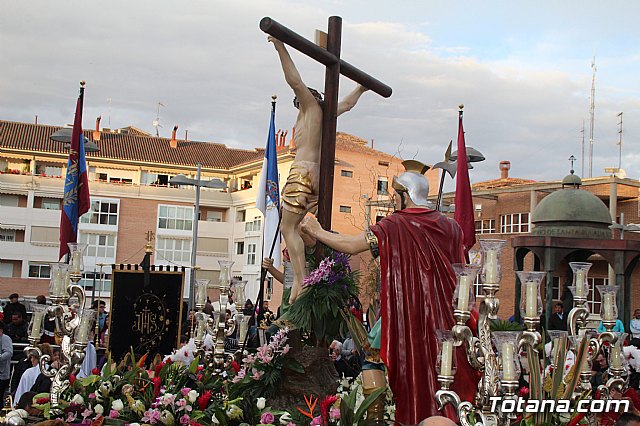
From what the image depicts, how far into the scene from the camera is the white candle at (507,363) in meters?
4.58

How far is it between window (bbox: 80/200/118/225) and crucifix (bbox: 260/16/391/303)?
148 ft

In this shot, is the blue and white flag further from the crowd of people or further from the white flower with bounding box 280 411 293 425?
the white flower with bounding box 280 411 293 425

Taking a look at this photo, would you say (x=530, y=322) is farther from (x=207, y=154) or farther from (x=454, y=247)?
(x=207, y=154)

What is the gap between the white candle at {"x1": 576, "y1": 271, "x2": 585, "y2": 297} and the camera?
277 inches

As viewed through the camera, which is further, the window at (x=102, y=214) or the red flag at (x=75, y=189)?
the window at (x=102, y=214)

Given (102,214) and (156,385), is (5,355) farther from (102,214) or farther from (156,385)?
(102,214)

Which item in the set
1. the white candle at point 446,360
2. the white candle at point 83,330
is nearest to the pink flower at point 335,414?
the white candle at point 446,360

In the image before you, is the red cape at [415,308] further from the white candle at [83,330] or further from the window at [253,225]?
the window at [253,225]

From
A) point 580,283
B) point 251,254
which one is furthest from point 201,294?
point 251,254

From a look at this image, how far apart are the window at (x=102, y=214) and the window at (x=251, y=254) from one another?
27.7 ft

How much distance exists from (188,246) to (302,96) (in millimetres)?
46375

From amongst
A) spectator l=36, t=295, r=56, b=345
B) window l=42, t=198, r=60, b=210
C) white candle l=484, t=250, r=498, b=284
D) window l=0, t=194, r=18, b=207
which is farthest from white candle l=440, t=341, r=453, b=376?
window l=0, t=194, r=18, b=207

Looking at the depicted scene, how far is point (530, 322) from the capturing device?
502cm

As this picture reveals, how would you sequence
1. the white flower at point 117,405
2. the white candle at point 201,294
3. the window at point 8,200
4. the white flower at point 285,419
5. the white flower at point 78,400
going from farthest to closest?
the window at point 8,200
the white candle at point 201,294
the white flower at point 78,400
the white flower at point 117,405
the white flower at point 285,419
